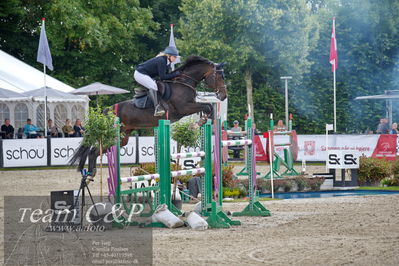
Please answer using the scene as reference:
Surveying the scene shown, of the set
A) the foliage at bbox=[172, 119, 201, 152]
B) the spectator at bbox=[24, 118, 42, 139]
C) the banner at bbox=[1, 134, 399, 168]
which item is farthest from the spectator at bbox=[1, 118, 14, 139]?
the foliage at bbox=[172, 119, 201, 152]

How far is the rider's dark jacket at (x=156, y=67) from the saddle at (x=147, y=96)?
1.07ft

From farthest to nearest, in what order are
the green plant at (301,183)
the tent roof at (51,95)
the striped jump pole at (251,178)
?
the tent roof at (51,95), the green plant at (301,183), the striped jump pole at (251,178)

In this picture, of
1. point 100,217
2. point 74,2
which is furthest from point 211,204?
point 74,2

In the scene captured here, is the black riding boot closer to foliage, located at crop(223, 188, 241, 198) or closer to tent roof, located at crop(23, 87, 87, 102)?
foliage, located at crop(223, 188, 241, 198)

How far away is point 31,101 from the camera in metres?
28.6

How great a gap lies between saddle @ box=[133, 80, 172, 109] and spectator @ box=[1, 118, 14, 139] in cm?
1386

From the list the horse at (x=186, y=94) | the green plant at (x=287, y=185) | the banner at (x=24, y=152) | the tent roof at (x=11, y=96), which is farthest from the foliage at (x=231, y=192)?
the tent roof at (x=11, y=96)

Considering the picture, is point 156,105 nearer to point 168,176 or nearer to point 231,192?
point 231,192

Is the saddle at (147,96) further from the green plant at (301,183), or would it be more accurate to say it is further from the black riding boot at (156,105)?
the green plant at (301,183)

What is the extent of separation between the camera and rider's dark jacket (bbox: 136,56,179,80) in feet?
43.6

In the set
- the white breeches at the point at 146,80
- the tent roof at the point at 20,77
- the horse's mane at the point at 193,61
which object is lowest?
→ the white breeches at the point at 146,80

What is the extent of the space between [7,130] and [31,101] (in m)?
1.66

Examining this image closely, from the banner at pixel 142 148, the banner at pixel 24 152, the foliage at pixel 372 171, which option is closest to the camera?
the foliage at pixel 372 171

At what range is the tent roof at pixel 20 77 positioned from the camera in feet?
97.8
